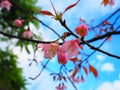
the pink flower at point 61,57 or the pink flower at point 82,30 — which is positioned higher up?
the pink flower at point 82,30

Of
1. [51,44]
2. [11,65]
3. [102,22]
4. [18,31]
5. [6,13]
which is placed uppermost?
[6,13]

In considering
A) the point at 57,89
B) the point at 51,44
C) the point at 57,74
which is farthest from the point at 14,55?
the point at 51,44

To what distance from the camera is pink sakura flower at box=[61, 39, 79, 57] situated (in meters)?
1.01

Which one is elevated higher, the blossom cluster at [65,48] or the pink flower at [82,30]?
the pink flower at [82,30]

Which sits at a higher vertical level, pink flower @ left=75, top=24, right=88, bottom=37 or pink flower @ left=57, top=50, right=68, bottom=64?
pink flower @ left=75, top=24, right=88, bottom=37

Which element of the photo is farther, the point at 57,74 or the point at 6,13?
the point at 6,13

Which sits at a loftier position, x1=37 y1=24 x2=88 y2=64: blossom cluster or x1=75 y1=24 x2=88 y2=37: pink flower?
x1=75 y1=24 x2=88 y2=37: pink flower

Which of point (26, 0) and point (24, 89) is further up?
point (26, 0)

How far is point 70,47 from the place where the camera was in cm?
A: 101

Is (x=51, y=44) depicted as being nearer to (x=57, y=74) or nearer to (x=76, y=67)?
(x=76, y=67)

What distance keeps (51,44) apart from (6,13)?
7.31 metres

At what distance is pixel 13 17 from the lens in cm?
815

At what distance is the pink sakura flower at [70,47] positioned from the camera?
3.30 feet

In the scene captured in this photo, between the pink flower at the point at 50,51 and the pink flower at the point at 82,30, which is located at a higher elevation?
the pink flower at the point at 82,30
